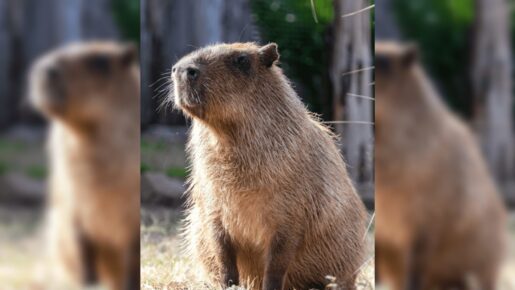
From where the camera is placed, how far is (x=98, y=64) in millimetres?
3025

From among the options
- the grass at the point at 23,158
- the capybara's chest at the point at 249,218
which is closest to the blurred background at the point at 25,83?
the grass at the point at 23,158

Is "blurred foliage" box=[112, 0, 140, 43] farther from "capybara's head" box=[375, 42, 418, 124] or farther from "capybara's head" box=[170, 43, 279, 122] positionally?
"capybara's head" box=[375, 42, 418, 124]

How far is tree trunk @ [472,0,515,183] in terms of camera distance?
3.25 metres

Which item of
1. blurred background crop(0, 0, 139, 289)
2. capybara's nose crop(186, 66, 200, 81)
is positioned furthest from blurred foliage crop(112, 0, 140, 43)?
capybara's nose crop(186, 66, 200, 81)

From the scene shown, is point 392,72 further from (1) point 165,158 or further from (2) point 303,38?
(1) point 165,158

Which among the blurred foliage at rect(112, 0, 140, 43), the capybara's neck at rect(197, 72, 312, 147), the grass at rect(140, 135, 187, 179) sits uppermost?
the blurred foliage at rect(112, 0, 140, 43)

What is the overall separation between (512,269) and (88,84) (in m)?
1.91

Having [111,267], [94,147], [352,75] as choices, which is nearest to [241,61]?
[352,75]

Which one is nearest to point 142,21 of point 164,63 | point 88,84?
point 164,63

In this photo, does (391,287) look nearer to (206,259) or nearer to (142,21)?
(206,259)

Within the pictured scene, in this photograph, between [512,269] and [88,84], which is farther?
[512,269]

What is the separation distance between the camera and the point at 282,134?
354cm

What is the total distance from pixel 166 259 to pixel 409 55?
1379 millimetres

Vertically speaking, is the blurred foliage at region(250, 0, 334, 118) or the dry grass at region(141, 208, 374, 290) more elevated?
the blurred foliage at region(250, 0, 334, 118)
